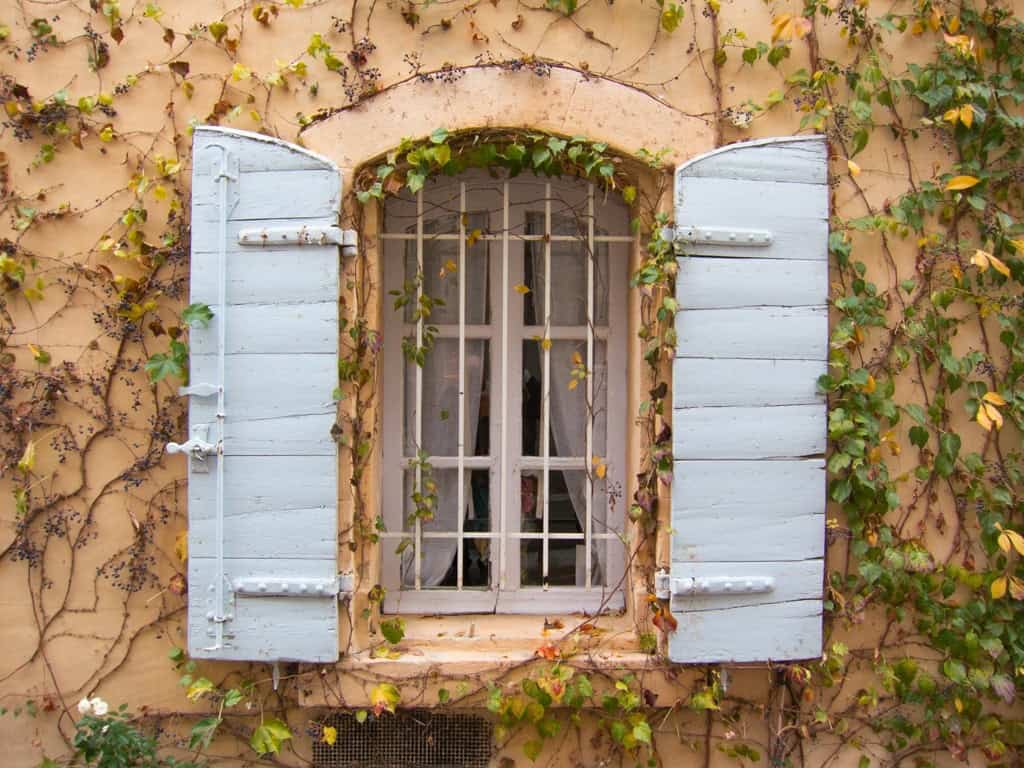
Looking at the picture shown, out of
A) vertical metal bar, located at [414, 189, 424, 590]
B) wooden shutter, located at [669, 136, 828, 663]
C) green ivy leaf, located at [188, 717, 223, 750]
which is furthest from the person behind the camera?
vertical metal bar, located at [414, 189, 424, 590]

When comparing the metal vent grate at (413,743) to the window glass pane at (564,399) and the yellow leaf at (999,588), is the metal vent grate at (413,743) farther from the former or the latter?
the yellow leaf at (999,588)

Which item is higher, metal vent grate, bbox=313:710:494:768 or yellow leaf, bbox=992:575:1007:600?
yellow leaf, bbox=992:575:1007:600

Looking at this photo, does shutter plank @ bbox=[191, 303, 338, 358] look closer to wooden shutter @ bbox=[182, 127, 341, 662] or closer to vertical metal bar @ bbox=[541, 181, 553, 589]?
wooden shutter @ bbox=[182, 127, 341, 662]

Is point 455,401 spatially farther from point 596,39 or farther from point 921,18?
point 921,18

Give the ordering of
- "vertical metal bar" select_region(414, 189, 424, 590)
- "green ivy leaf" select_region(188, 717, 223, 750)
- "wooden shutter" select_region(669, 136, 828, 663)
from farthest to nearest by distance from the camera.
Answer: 1. "vertical metal bar" select_region(414, 189, 424, 590)
2. "wooden shutter" select_region(669, 136, 828, 663)
3. "green ivy leaf" select_region(188, 717, 223, 750)

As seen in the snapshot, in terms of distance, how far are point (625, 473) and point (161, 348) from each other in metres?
1.70

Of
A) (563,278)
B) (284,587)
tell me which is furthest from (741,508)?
(284,587)

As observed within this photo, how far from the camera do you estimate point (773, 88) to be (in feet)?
10.2

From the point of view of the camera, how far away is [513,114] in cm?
303

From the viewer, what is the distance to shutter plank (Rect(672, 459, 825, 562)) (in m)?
2.93

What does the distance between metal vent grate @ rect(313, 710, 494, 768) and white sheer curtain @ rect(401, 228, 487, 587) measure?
48 centimetres

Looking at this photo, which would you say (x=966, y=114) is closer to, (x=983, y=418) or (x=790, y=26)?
(x=790, y=26)

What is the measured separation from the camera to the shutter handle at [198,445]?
2836 mm

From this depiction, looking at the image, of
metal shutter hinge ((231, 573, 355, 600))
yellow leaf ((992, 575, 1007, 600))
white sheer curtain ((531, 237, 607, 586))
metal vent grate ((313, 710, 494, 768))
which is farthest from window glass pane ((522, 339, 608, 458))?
yellow leaf ((992, 575, 1007, 600))
